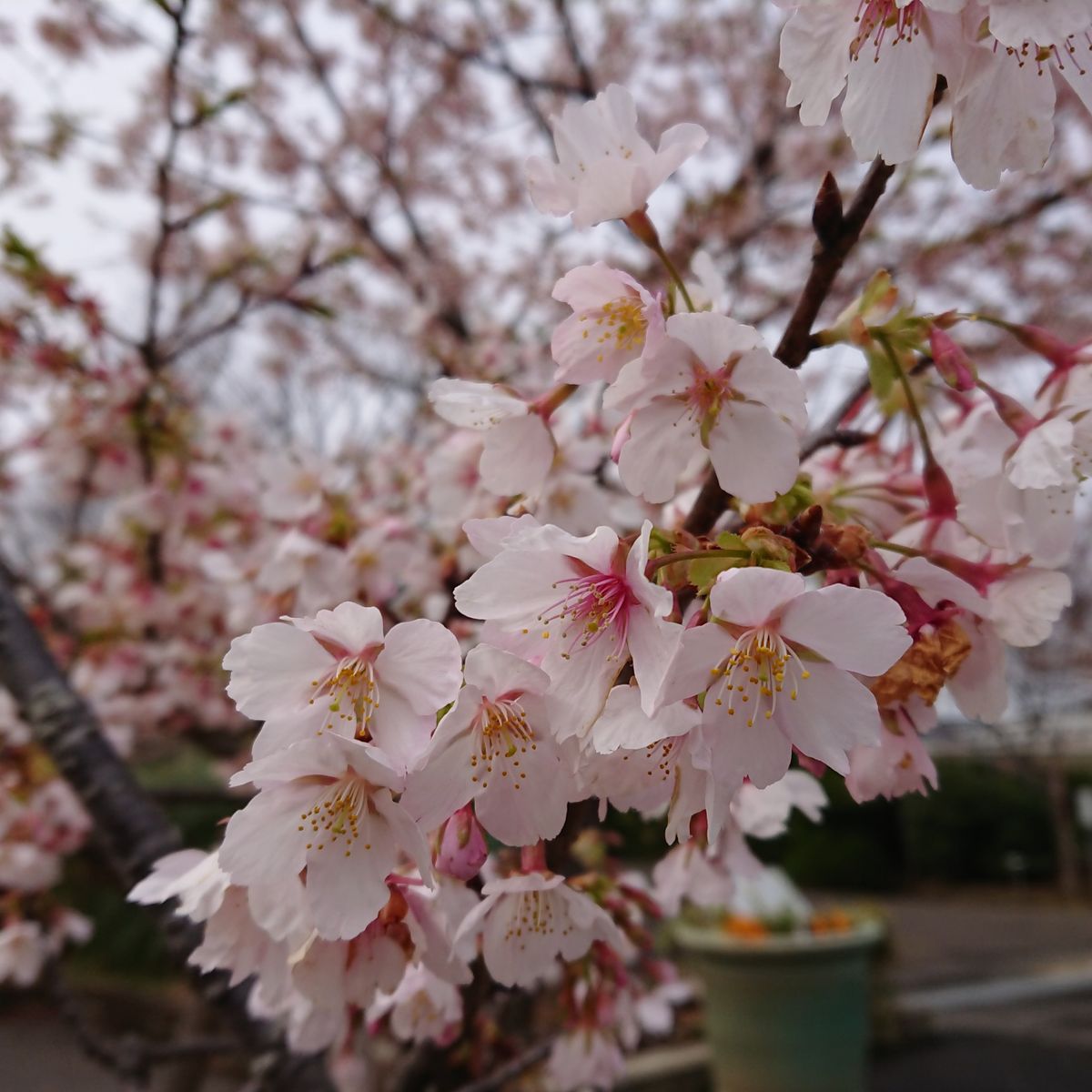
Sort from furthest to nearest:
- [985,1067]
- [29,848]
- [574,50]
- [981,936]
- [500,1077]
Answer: [981,936], [985,1067], [574,50], [29,848], [500,1077]

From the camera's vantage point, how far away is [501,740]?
0.67 m

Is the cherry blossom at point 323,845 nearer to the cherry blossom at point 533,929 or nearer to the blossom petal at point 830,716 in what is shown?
the cherry blossom at point 533,929

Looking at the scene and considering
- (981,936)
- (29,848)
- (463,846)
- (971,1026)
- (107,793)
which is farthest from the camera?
(981,936)

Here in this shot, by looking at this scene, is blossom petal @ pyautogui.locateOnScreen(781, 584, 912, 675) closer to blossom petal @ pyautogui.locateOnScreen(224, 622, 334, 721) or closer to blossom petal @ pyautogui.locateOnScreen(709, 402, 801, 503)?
blossom petal @ pyautogui.locateOnScreen(709, 402, 801, 503)

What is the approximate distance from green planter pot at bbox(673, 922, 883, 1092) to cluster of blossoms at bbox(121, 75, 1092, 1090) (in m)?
3.70

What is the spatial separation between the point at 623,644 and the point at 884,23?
1.75 feet

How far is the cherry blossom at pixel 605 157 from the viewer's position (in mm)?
805

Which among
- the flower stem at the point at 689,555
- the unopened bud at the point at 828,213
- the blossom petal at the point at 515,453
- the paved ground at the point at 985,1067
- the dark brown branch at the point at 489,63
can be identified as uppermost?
the dark brown branch at the point at 489,63

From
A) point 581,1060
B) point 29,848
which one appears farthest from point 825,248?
point 29,848

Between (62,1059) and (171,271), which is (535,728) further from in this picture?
(171,271)

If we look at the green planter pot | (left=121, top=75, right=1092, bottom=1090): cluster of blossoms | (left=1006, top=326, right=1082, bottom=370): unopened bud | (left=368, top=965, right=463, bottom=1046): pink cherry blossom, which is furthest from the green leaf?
the green planter pot

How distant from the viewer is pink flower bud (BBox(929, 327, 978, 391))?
0.75 meters

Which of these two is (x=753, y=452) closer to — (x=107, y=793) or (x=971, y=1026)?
(x=107, y=793)

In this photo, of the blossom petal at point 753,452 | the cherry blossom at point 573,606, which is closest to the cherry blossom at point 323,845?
the cherry blossom at point 573,606
